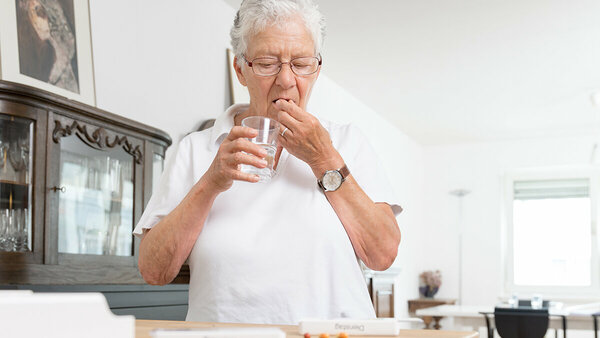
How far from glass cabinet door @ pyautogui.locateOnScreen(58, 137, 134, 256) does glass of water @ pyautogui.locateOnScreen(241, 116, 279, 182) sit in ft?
4.26

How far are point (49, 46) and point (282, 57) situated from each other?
5.68ft

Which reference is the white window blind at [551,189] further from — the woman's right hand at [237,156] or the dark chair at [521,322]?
the woman's right hand at [237,156]

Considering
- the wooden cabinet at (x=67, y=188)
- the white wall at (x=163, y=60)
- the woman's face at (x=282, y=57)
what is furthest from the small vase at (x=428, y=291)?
the woman's face at (x=282, y=57)

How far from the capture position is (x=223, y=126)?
1316mm

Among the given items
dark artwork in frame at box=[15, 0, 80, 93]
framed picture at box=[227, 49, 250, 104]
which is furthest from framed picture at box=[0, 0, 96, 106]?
framed picture at box=[227, 49, 250, 104]

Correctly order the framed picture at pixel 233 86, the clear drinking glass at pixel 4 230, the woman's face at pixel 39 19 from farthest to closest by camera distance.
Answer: the framed picture at pixel 233 86 → the woman's face at pixel 39 19 → the clear drinking glass at pixel 4 230

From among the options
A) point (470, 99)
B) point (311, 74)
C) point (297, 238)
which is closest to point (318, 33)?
point (311, 74)

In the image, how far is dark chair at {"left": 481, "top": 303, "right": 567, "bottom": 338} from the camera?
454 cm

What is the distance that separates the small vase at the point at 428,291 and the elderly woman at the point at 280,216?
6830 mm

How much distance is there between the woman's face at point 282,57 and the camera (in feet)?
3.98

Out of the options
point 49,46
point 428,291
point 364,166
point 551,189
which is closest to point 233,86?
point 49,46

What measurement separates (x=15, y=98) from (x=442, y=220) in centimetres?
678

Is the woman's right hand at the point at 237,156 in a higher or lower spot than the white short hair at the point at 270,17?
lower

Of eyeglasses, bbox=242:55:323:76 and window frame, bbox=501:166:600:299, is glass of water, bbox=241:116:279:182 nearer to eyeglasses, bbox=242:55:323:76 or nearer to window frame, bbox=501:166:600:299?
eyeglasses, bbox=242:55:323:76
